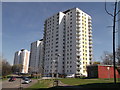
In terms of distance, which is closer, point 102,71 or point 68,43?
point 102,71

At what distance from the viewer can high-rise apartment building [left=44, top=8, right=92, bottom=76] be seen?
3093 inches

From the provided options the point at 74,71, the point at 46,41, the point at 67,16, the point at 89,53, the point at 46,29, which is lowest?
the point at 74,71

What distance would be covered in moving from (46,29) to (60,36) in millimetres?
13596

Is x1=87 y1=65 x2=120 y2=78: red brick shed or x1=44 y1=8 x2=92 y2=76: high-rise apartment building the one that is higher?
x1=44 y1=8 x2=92 y2=76: high-rise apartment building

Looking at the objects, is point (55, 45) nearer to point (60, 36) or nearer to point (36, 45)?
point (60, 36)

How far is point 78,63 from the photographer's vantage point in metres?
76.8

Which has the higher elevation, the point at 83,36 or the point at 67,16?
the point at 67,16

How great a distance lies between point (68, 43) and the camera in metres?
83.0

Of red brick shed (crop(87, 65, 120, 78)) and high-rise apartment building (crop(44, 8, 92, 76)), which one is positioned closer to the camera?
red brick shed (crop(87, 65, 120, 78))

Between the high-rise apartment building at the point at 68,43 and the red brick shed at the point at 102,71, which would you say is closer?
the red brick shed at the point at 102,71

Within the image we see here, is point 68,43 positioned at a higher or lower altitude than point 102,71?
higher

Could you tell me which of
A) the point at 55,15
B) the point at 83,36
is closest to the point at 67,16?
the point at 55,15

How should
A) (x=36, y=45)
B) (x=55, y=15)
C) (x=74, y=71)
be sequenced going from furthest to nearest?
(x=36, y=45) < (x=55, y=15) < (x=74, y=71)

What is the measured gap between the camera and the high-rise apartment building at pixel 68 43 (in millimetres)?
78562
